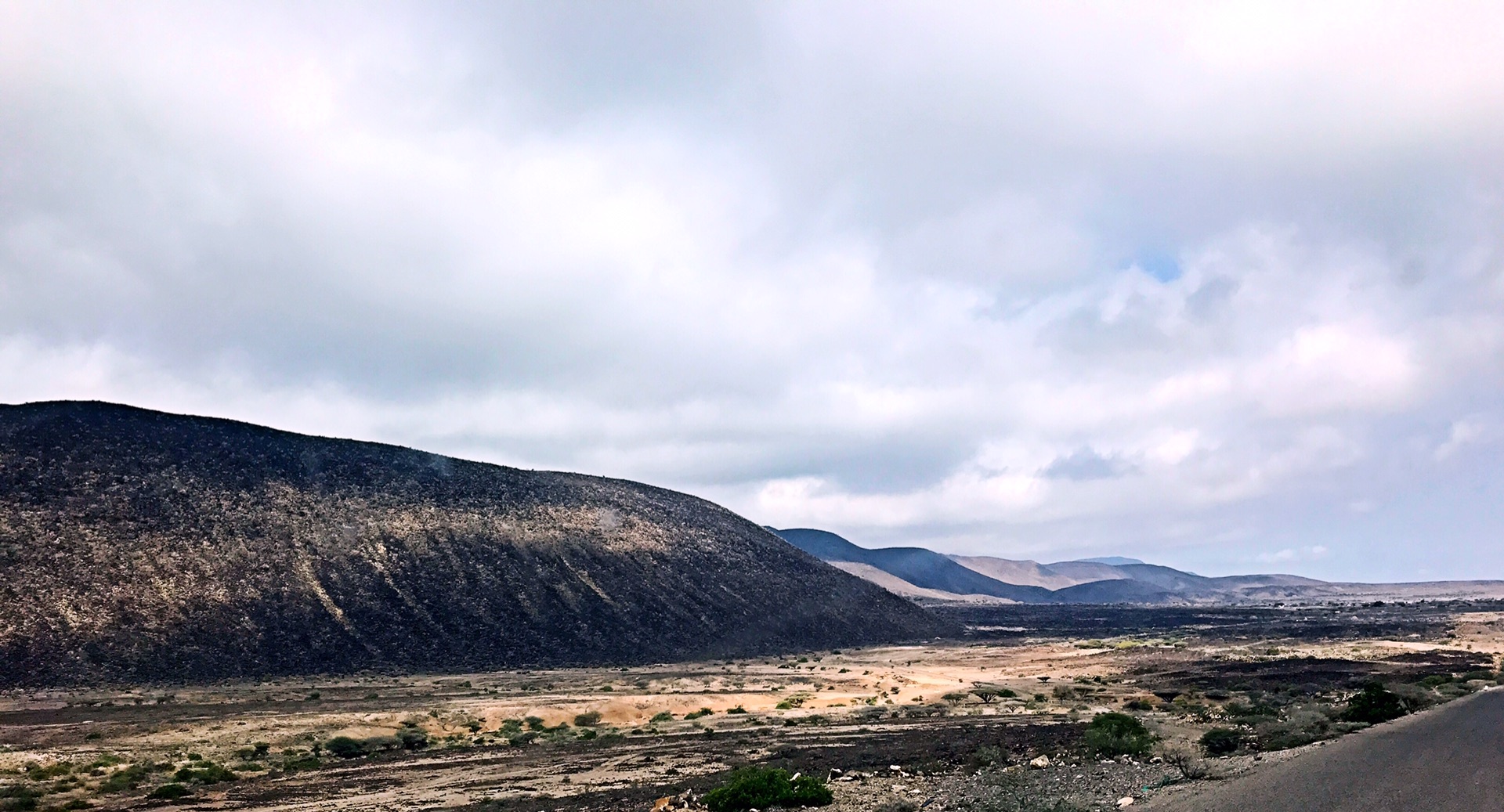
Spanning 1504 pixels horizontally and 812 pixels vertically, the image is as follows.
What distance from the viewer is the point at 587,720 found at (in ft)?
145

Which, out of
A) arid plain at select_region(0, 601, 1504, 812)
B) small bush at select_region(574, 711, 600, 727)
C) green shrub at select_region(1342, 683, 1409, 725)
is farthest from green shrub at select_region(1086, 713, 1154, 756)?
small bush at select_region(574, 711, 600, 727)

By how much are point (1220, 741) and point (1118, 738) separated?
3358 mm

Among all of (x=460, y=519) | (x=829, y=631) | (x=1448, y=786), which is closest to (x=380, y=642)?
(x=460, y=519)

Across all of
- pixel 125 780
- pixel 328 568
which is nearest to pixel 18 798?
pixel 125 780

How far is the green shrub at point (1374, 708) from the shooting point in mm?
29984

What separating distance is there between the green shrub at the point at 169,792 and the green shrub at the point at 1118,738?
87.4 ft

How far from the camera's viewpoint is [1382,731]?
26.7 metres

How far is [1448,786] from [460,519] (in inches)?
A: 3945

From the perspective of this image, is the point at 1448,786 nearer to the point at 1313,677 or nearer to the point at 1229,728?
the point at 1229,728

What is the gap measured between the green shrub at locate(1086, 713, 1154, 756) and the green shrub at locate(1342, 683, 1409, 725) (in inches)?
328

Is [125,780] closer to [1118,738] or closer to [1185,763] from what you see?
[1118,738]

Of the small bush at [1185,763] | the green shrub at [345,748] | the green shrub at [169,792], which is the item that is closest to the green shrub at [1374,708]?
the small bush at [1185,763]

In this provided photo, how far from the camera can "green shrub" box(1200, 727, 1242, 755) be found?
82.1 ft

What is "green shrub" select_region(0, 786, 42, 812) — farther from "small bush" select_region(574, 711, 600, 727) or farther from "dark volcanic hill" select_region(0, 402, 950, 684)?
"dark volcanic hill" select_region(0, 402, 950, 684)
